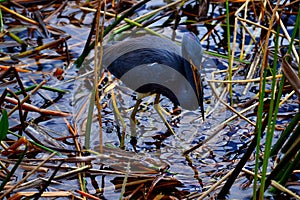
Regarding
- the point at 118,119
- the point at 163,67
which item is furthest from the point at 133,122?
the point at 163,67

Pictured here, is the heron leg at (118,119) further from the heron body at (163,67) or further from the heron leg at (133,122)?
the heron body at (163,67)

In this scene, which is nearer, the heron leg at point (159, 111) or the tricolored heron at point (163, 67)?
the tricolored heron at point (163, 67)

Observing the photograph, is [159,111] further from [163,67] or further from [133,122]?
[163,67]

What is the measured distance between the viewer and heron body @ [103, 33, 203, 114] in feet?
7.32

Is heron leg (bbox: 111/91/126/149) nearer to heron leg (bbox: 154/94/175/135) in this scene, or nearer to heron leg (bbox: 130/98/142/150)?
heron leg (bbox: 130/98/142/150)

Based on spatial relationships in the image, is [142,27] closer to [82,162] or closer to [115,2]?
[115,2]

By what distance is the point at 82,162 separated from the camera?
6.72 feet

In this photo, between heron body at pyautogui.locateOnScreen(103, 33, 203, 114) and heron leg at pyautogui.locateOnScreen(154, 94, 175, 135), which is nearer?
heron body at pyautogui.locateOnScreen(103, 33, 203, 114)

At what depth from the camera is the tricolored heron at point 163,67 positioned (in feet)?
7.32

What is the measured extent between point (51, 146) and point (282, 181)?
871 millimetres

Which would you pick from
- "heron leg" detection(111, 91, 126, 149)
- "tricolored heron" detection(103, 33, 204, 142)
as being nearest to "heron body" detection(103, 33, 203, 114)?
"tricolored heron" detection(103, 33, 204, 142)

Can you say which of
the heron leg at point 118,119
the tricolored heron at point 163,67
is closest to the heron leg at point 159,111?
the tricolored heron at point 163,67

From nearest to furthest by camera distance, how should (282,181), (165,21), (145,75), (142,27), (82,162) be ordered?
(282,181), (82,162), (145,75), (142,27), (165,21)

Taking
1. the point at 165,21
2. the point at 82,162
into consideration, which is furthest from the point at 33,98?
the point at 165,21
